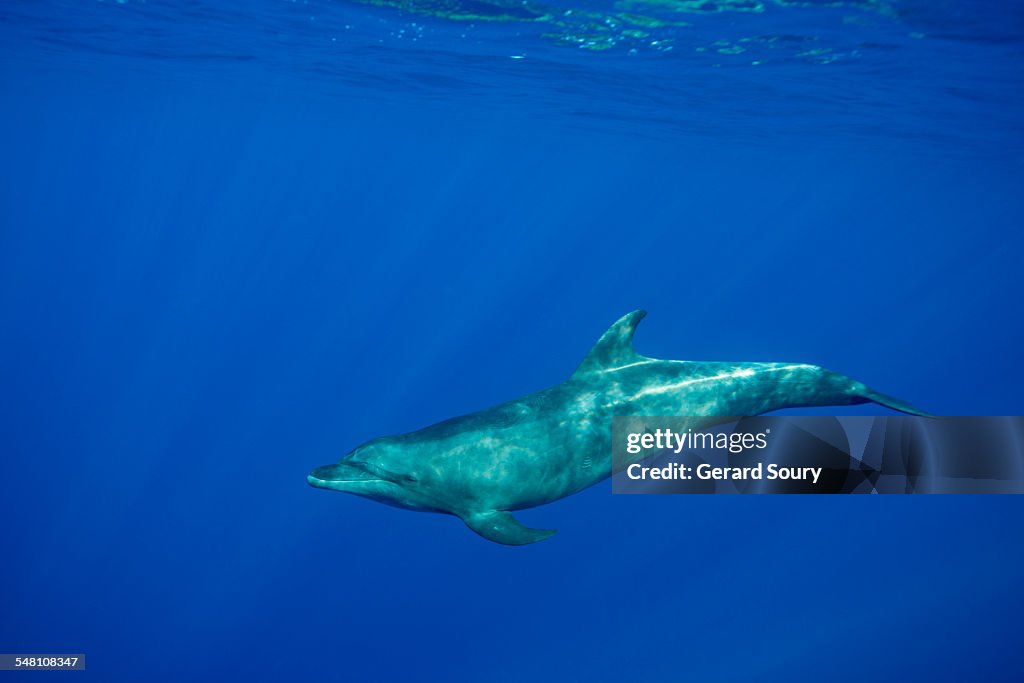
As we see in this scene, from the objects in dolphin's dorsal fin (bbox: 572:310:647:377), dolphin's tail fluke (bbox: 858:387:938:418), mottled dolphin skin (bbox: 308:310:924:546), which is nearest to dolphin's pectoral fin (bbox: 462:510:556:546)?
mottled dolphin skin (bbox: 308:310:924:546)

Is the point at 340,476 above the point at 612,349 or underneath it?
underneath

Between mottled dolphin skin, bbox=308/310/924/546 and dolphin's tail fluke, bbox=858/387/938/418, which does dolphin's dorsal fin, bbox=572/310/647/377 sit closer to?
mottled dolphin skin, bbox=308/310/924/546

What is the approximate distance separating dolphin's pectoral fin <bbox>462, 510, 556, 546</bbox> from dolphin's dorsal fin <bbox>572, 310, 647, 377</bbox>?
194 cm

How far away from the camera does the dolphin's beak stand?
6.29 m

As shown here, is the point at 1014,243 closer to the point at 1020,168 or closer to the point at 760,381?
the point at 1020,168

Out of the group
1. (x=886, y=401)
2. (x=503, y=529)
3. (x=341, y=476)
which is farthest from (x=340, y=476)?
(x=886, y=401)

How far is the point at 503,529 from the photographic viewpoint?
250 inches

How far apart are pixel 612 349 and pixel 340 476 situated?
11.1 ft

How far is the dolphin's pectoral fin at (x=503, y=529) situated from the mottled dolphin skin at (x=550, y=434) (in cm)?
1

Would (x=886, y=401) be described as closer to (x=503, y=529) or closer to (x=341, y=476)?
(x=503, y=529)

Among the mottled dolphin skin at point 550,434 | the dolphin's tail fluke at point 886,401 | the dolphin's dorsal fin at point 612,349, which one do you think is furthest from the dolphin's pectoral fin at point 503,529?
the dolphin's tail fluke at point 886,401

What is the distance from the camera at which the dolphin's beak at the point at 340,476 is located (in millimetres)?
6289

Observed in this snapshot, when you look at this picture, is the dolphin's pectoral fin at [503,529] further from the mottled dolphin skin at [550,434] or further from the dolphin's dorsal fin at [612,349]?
the dolphin's dorsal fin at [612,349]

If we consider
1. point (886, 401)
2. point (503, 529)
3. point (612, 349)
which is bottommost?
point (503, 529)
